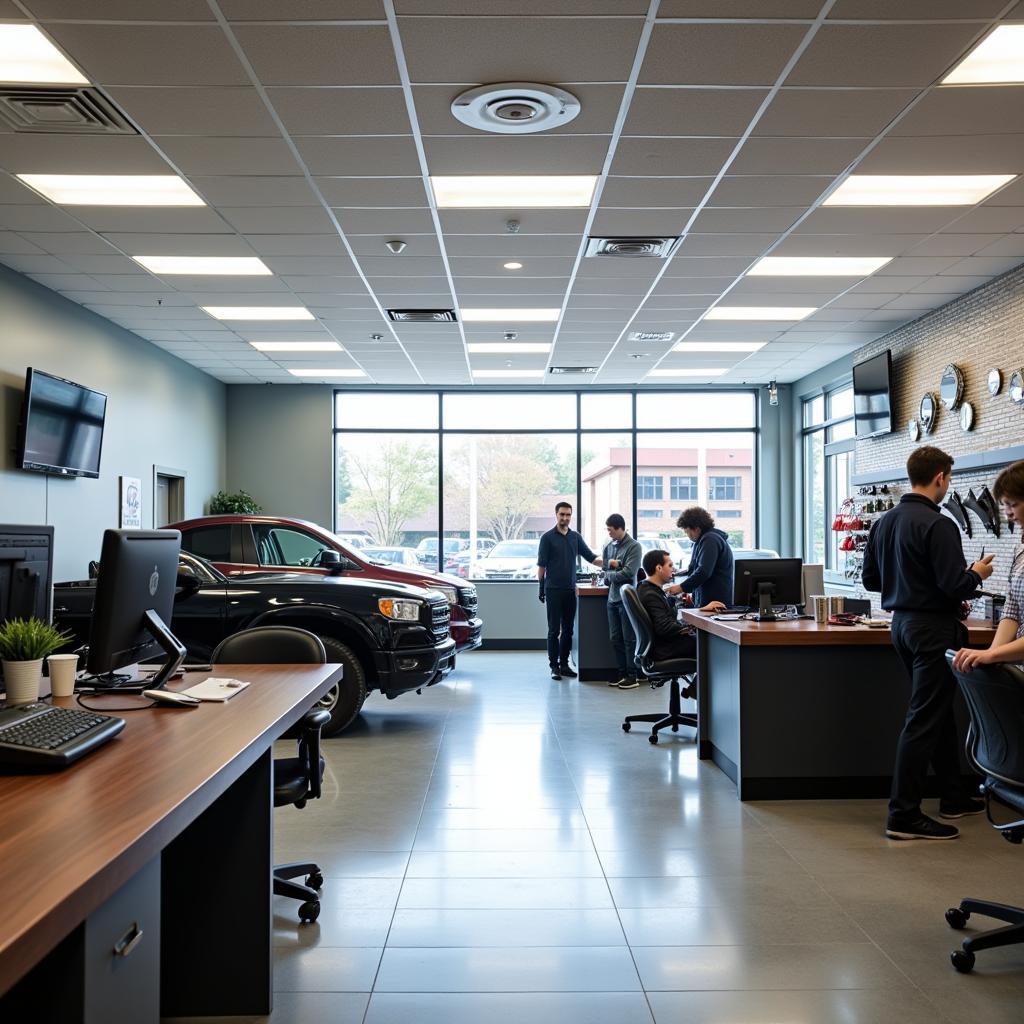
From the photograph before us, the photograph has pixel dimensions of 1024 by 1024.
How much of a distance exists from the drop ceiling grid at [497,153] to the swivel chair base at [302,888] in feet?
10.6

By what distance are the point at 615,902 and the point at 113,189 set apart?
478 centimetres

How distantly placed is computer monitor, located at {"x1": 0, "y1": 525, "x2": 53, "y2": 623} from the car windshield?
404 inches

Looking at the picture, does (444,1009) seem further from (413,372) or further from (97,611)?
(413,372)

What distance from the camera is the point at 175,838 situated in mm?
Result: 2307

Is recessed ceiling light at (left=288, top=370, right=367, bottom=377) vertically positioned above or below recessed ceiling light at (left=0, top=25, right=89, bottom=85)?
below

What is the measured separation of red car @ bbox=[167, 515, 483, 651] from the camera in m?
7.88

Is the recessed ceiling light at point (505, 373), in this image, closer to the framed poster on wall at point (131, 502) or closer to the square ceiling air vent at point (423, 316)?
the square ceiling air vent at point (423, 316)

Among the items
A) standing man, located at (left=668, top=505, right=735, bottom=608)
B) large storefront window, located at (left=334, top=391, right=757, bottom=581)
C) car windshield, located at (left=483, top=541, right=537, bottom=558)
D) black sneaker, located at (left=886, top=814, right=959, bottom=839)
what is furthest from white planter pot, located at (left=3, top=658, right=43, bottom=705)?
car windshield, located at (left=483, top=541, right=537, bottom=558)

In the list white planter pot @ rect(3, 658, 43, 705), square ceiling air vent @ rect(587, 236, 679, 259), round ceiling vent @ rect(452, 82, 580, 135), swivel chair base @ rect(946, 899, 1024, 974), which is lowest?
swivel chair base @ rect(946, 899, 1024, 974)

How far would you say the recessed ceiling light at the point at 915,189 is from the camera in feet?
17.9

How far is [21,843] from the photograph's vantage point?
144 cm

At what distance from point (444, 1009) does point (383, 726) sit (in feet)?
14.1

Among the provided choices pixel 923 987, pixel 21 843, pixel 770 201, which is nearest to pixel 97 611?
pixel 21 843

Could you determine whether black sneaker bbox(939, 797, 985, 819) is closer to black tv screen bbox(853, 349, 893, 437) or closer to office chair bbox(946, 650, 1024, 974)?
office chair bbox(946, 650, 1024, 974)
